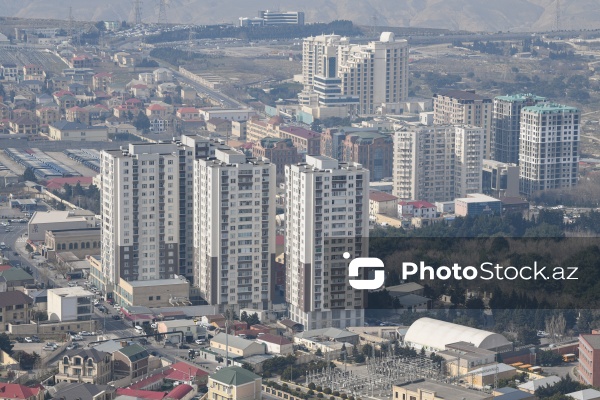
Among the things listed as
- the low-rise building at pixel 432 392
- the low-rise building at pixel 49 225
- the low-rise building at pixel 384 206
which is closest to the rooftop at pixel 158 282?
the low-rise building at pixel 49 225

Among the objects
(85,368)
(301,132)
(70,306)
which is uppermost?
(301,132)

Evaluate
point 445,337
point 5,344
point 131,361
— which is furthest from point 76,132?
point 131,361

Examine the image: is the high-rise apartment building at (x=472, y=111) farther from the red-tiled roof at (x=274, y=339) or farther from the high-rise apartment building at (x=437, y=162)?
the red-tiled roof at (x=274, y=339)

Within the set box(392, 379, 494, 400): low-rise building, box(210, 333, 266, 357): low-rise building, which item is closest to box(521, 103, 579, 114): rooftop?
box(210, 333, 266, 357): low-rise building

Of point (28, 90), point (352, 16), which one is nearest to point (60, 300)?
point (28, 90)

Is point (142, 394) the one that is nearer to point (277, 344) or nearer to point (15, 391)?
point (15, 391)

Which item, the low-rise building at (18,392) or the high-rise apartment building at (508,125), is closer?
the low-rise building at (18,392)
